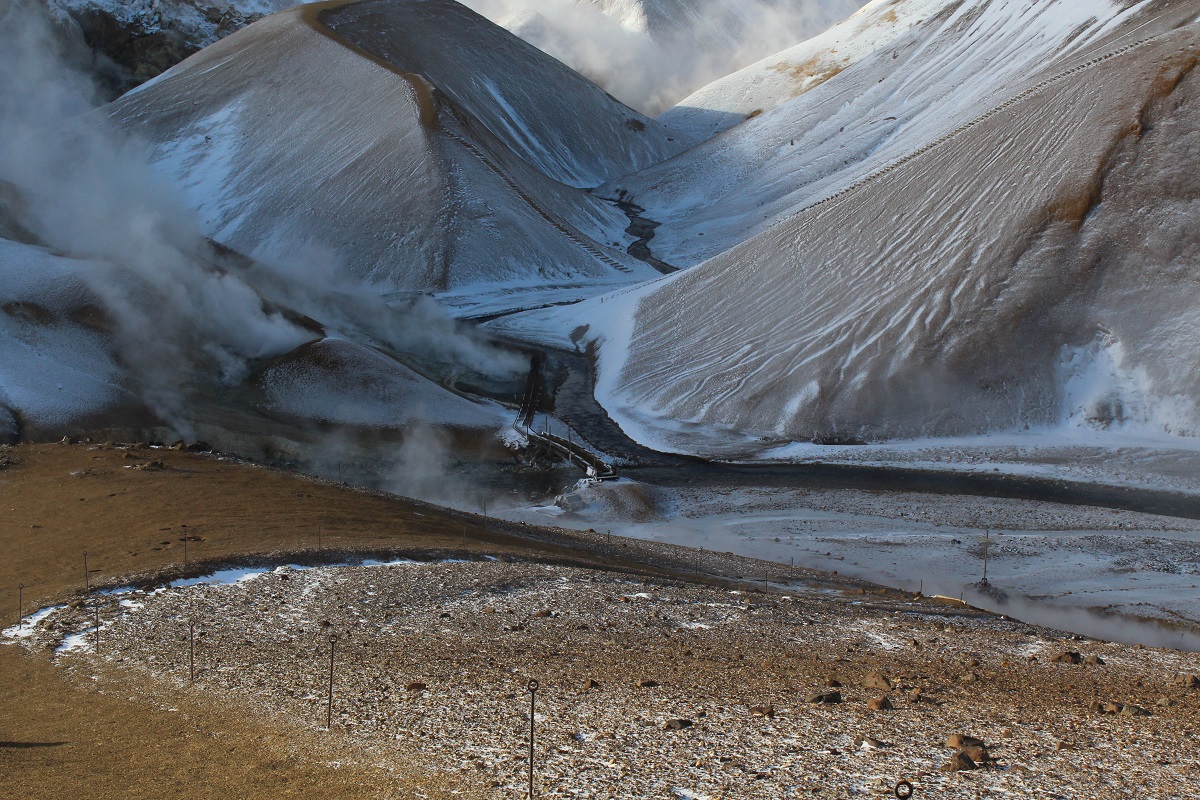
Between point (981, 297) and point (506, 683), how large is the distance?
4061 centimetres

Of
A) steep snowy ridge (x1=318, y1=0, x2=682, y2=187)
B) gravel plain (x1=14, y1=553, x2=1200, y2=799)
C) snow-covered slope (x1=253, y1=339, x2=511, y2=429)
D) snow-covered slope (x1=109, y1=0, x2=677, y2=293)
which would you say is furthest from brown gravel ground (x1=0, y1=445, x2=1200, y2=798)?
steep snowy ridge (x1=318, y1=0, x2=682, y2=187)

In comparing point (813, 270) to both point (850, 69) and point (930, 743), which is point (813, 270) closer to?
point (930, 743)

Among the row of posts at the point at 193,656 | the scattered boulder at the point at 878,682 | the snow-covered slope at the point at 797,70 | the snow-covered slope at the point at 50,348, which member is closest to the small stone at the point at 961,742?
the scattered boulder at the point at 878,682

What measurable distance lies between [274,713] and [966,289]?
43403 mm

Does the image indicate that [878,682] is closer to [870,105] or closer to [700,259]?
[700,259]

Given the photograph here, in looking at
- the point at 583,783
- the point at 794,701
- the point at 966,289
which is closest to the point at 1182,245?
the point at 966,289

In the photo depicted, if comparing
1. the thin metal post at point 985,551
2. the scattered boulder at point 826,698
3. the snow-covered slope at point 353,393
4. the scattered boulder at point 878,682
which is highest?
the snow-covered slope at point 353,393

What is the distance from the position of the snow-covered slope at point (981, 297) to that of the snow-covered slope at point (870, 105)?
54.1 feet

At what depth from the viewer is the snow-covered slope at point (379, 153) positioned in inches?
3337

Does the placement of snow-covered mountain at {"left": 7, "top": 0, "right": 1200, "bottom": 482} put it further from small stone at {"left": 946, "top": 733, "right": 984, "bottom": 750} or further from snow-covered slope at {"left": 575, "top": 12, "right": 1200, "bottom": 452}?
small stone at {"left": 946, "top": 733, "right": 984, "bottom": 750}

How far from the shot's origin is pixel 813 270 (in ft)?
188

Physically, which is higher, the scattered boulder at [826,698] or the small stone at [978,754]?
the scattered boulder at [826,698]

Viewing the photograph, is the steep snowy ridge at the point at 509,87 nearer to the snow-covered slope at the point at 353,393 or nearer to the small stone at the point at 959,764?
the snow-covered slope at the point at 353,393

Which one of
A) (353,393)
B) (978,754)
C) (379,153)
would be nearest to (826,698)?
(978,754)
